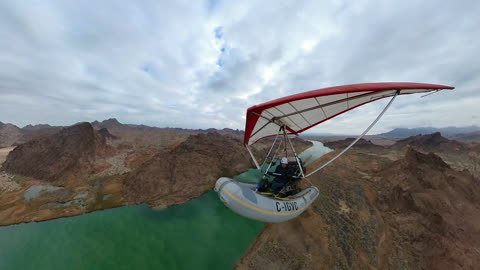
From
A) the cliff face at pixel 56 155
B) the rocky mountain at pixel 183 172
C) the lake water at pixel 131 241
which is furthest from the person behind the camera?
the cliff face at pixel 56 155

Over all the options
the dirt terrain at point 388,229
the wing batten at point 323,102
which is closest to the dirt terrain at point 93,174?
the dirt terrain at point 388,229

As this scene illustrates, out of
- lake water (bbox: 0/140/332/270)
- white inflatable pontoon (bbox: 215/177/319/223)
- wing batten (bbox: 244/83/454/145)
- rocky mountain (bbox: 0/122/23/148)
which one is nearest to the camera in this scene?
wing batten (bbox: 244/83/454/145)

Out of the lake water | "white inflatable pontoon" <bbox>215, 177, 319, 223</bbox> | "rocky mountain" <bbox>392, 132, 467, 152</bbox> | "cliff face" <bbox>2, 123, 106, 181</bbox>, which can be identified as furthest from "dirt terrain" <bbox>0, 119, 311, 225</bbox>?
"rocky mountain" <bbox>392, 132, 467, 152</bbox>

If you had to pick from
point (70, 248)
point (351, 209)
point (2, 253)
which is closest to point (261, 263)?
point (351, 209)

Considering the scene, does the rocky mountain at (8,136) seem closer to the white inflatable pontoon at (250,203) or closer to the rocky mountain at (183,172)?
the rocky mountain at (183,172)

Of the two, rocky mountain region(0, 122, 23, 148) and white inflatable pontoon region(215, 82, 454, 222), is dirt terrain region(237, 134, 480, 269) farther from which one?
rocky mountain region(0, 122, 23, 148)

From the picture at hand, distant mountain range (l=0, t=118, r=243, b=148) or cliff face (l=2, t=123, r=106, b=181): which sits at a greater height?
distant mountain range (l=0, t=118, r=243, b=148)

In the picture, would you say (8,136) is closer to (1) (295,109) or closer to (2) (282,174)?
(2) (282,174)
